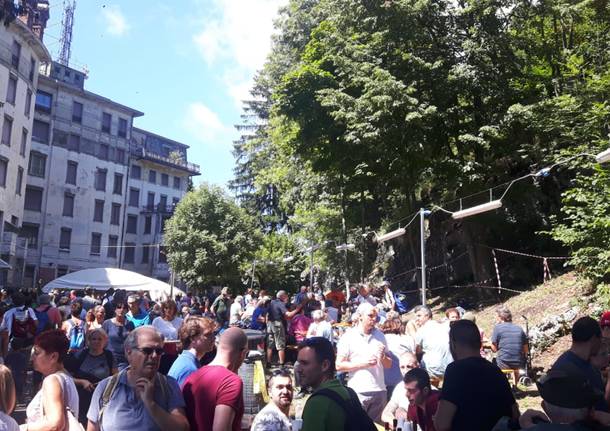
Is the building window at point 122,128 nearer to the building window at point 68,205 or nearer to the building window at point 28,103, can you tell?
the building window at point 68,205

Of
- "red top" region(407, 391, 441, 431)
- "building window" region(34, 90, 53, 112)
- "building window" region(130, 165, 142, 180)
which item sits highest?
"building window" region(34, 90, 53, 112)

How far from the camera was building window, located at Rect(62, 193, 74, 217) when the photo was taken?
167 feet

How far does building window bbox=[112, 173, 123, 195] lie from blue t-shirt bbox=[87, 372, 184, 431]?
55467 millimetres

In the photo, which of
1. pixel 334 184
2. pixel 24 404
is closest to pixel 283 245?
pixel 334 184

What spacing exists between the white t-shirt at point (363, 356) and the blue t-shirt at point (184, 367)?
2623 mm

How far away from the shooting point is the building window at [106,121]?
55094 mm

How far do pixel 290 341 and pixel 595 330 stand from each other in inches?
403

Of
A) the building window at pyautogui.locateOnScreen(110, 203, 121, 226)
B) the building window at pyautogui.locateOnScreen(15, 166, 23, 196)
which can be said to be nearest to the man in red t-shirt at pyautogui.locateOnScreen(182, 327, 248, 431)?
the building window at pyautogui.locateOnScreen(15, 166, 23, 196)

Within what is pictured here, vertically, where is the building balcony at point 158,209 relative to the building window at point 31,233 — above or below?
above

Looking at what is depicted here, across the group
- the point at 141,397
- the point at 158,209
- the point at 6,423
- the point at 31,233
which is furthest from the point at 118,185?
the point at 141,397

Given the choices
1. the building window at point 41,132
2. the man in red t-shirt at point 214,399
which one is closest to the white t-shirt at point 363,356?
the man in red t-shirt at point 214,399

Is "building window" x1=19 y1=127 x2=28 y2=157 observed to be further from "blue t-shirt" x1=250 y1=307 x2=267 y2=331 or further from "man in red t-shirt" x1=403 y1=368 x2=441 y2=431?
"man in red t-shirt" x1=403 y1=368 x2=441 y2=431

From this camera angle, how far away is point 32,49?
40656mm

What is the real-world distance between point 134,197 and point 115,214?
12.1 ft
